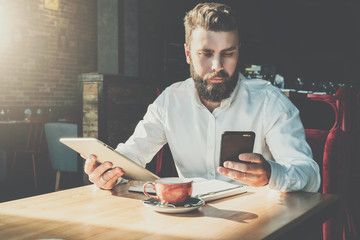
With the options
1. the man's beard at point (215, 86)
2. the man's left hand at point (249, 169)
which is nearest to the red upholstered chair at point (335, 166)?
the man's beard at point (215, 86)

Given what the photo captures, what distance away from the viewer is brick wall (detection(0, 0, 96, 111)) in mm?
6504

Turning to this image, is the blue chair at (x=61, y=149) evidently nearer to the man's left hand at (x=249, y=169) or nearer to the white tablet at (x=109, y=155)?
the white tablet at (x=109, y=155)

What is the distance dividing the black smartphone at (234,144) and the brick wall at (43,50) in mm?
5987

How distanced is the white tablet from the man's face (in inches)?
20.6

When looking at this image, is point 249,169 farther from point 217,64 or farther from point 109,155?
point 217,64

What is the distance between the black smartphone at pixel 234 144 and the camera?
111cm

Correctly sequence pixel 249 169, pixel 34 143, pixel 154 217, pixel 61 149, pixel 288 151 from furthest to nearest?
pixel 34 143
pixel 61 149
pixel 288 151
pixel 249 169
pixel 154 217

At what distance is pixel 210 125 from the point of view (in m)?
1.77

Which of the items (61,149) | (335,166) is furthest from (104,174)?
(61,149)

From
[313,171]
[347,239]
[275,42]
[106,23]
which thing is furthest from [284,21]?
[313,171]

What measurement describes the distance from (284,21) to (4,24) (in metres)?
4.46

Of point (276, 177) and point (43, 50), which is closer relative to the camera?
point (276, 177)

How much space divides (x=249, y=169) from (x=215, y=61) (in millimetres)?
646

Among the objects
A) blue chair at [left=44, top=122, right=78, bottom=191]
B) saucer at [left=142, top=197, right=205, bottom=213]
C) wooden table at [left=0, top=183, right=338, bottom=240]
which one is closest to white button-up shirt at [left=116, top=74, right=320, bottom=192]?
wooden table at [left=0, top=183, right=338, bottom=240]
